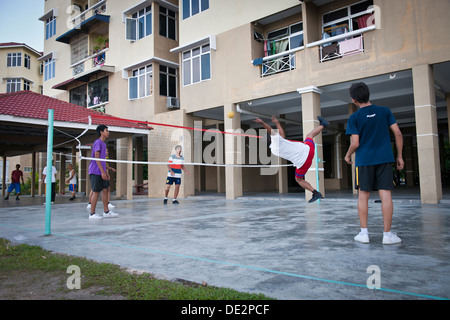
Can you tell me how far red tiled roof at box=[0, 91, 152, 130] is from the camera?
1191 centimetres

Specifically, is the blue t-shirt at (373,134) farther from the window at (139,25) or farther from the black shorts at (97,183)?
the window at (139,25)

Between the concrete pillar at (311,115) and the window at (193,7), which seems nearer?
the concrete pillar at (311,115)

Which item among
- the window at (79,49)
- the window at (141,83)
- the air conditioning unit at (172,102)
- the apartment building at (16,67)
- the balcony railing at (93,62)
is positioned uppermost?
the apartment building at (16,67)

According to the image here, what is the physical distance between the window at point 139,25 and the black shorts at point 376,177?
16.4 meters

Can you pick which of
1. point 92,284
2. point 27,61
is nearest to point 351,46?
point 92,284

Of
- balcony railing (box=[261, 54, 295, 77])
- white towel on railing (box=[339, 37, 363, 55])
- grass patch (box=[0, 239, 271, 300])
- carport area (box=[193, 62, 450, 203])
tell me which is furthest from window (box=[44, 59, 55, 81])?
grass patch (box=[0, 239, 271, 300])

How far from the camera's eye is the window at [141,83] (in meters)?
18.0

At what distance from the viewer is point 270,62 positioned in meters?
13.7

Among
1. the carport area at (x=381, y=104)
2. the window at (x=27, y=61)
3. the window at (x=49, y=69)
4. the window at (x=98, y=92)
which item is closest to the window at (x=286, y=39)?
the carport area at (x=381, y=104)

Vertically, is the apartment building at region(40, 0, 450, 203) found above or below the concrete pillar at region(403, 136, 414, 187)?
above

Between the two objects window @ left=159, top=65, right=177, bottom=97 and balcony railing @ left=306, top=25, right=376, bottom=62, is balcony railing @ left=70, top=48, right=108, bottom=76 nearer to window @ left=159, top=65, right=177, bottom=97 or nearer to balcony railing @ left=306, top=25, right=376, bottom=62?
window @ left=159, top=65, right=177, bottom=97

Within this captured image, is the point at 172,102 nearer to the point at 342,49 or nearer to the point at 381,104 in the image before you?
the point at 342,49

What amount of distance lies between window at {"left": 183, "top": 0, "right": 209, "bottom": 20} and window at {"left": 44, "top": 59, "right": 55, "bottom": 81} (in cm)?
1379
